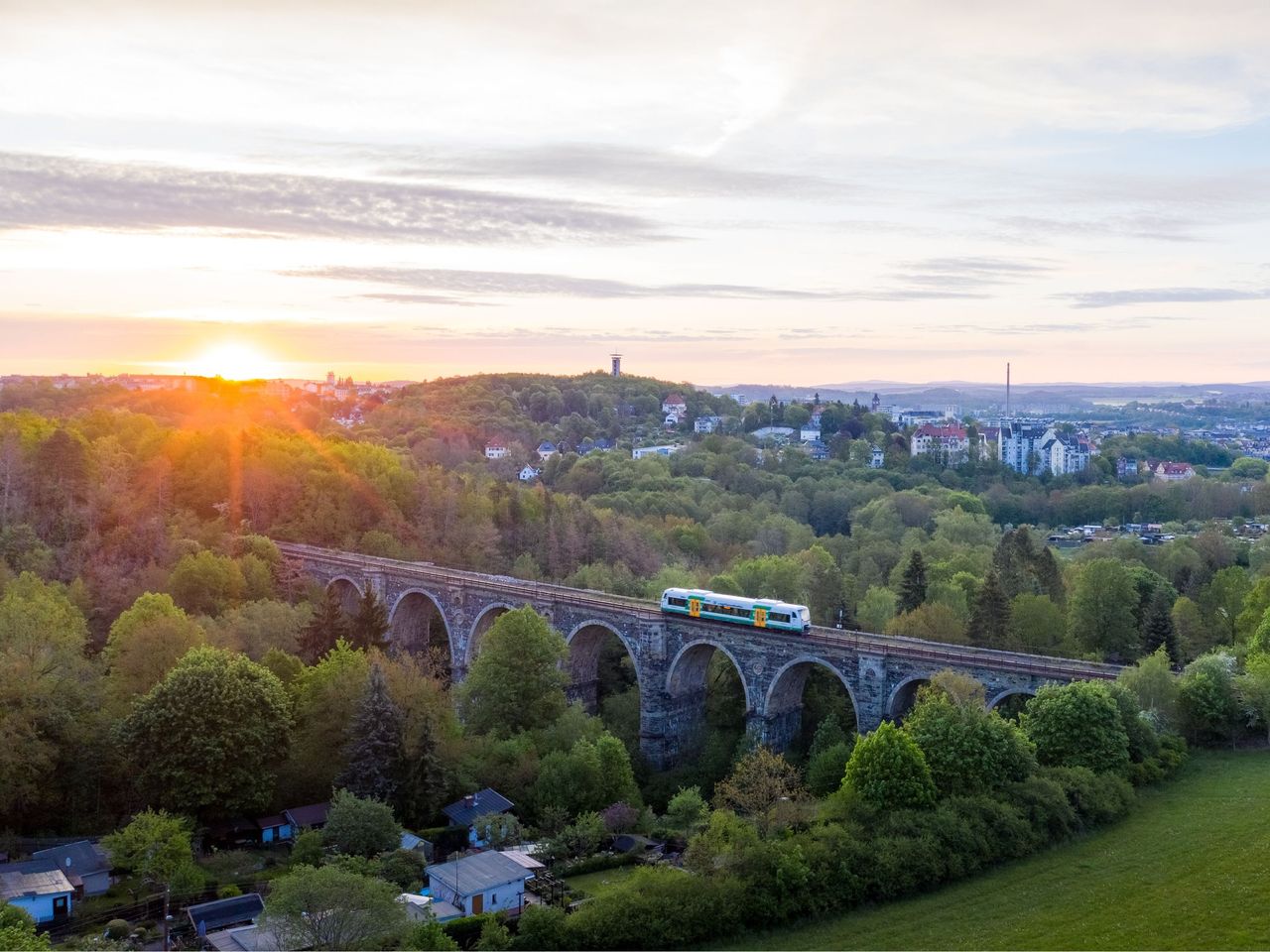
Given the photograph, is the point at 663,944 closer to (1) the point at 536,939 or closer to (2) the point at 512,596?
(1) the point at 536,939

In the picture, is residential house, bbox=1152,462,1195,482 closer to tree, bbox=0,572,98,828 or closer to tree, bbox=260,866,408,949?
tree, bbox=0,572,98,828

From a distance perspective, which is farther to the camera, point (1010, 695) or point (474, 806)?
point (1010, 695)

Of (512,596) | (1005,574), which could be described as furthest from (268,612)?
(1005,574)

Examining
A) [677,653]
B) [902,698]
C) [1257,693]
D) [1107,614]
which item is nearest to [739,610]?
[677,653]

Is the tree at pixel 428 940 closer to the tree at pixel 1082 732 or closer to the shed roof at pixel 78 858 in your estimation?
the shed roof at pixel 78 858

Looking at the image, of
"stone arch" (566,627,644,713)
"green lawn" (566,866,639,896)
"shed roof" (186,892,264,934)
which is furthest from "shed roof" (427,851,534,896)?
"stone arch" (566,627,644,713)

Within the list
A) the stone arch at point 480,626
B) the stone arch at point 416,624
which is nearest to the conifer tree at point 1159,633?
the stone arch at point 480,626

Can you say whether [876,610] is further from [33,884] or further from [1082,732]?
[33,884]
